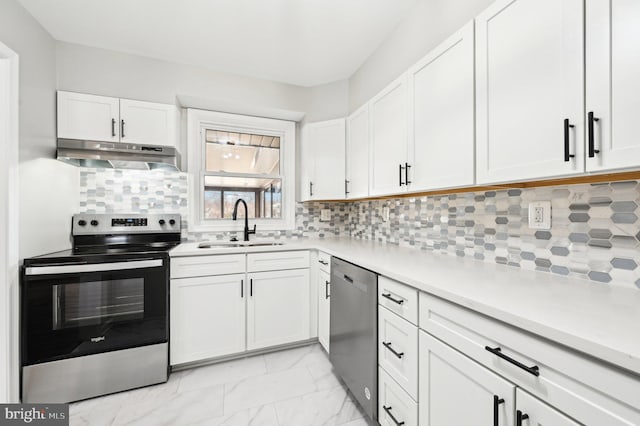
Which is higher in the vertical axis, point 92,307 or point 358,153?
point 358,153

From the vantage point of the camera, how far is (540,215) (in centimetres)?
123

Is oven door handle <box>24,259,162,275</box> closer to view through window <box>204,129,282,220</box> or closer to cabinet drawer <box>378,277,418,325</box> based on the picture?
view through window <box>204,129,282,220</box>

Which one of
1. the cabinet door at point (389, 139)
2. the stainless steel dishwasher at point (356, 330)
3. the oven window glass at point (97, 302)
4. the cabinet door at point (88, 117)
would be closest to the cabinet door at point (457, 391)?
the stainless steel dishwasher at point (356, 330)

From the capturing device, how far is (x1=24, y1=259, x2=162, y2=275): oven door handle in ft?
5.24

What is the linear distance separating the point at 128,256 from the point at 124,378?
0.83 meters

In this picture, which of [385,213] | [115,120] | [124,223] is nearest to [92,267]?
[124,223]

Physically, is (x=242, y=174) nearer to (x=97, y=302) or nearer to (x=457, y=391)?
(x=97, y=302)

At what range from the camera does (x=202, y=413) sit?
62.6 inches

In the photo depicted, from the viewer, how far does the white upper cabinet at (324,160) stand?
8.30 ft

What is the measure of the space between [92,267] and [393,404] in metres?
1.98

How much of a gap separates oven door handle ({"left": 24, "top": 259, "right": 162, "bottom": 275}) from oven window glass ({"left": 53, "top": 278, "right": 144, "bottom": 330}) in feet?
0.29

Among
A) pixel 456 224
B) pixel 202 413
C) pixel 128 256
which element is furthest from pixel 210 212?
pixel 456 224

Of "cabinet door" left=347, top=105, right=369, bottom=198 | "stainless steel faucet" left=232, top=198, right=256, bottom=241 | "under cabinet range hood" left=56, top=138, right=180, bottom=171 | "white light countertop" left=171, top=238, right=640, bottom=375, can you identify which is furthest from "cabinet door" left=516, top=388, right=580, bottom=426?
"under cabinet range hood" left=56, top=138, right=180, bottom=171

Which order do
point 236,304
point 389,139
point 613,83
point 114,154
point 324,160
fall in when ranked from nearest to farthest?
point 613,83
point 389,139
point 114,154
point 236,304
point 324,160
